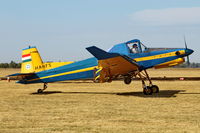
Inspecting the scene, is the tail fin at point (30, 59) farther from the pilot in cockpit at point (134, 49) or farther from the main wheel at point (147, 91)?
the main wheel at point (147, 91)

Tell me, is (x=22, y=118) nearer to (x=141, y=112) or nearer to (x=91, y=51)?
(x=141, y=112)

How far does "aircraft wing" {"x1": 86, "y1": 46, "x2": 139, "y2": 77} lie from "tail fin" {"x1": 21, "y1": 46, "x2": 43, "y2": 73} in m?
5.04

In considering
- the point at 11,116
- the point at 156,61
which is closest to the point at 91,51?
the point at 156,61

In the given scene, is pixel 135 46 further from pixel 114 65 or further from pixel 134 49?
pixel 114 65

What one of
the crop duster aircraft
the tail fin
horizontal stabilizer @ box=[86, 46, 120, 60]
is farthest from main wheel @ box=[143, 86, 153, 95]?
the tail fin

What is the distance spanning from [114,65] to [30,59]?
6599 mm

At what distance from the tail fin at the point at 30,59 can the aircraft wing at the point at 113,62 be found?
16.5 ft

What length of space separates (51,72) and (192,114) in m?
10.9

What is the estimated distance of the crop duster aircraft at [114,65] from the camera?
14.9 m

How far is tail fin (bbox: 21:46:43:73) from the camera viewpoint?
18438 millimetres

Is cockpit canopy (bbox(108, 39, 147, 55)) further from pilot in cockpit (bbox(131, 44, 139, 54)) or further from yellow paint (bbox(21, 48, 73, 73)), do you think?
yellow paint (bbox(21, 48, 73, 73))

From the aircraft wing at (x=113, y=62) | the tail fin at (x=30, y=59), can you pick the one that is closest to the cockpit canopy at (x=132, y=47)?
the aircraft wing at (x=113, y=62)

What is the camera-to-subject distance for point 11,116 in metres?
9.27

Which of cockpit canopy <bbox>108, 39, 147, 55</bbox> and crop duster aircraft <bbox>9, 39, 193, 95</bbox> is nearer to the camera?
crop duster aircraft <bbox>9, 39, 193, 95</bbox>
